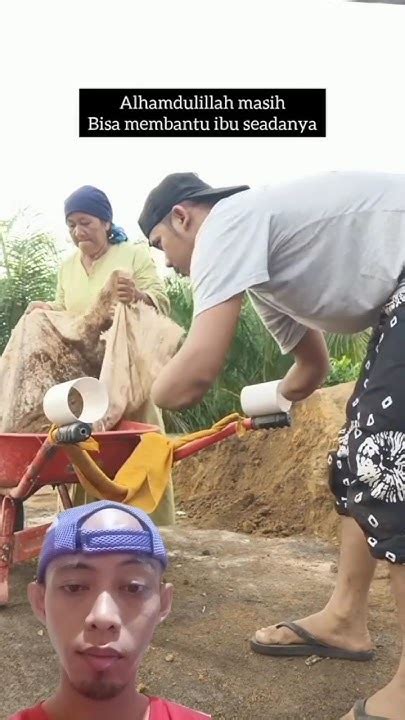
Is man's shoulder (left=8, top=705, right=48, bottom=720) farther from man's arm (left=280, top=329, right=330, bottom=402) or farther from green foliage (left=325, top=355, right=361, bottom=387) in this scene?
green foliage (left=325, top=355, right=361, bottom=387)

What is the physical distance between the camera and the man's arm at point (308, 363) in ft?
3.85

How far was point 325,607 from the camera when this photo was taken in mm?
1235

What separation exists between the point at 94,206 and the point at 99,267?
0.11 meters

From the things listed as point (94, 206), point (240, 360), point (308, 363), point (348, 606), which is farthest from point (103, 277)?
point (348, 606)

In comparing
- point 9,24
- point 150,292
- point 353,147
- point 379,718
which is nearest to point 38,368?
point 150,292

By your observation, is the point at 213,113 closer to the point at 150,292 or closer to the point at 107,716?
the point at 150,292

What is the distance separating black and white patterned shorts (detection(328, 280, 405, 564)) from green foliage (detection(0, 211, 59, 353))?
593 millimetres

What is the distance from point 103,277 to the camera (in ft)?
4.08

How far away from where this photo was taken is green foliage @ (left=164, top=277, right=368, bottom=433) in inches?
46.6

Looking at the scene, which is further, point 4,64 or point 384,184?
point 4,64

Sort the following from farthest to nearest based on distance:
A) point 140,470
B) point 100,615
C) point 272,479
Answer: point 272,479
point 140,470
point 100,615

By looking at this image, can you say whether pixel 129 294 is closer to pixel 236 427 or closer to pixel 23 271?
pixel 23 271

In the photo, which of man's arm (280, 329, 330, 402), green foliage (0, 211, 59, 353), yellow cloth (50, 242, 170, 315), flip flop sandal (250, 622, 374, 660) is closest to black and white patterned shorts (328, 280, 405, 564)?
man's arm (280, 329, 330, 402)

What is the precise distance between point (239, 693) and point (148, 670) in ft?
0.45
